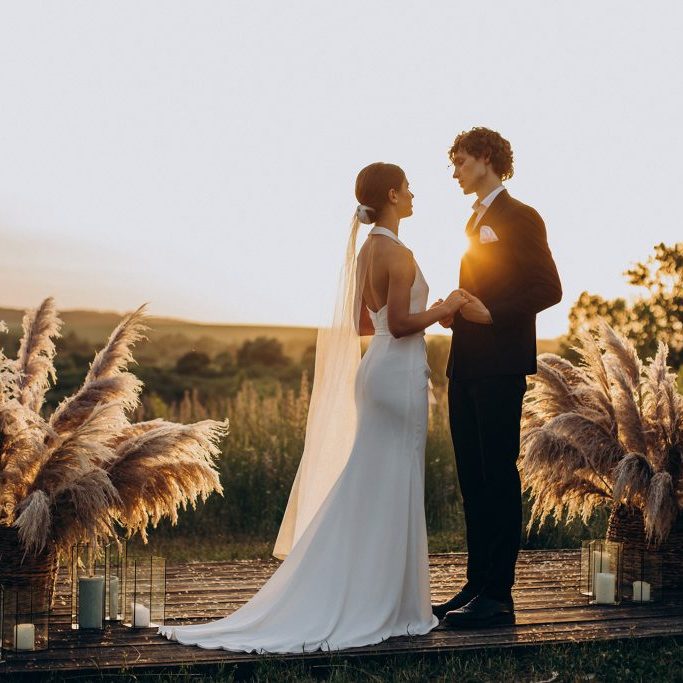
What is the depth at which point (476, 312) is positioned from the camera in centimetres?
529

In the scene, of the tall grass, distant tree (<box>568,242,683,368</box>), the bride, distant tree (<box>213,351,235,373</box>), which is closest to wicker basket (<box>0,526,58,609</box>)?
the bride

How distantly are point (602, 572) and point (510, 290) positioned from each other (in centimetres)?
173

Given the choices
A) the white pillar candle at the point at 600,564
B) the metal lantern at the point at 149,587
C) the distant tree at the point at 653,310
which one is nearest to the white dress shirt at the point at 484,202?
the white pillar candle at the point at 600,564

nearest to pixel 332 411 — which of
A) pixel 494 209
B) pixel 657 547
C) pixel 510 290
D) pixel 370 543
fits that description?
pixel 370 543

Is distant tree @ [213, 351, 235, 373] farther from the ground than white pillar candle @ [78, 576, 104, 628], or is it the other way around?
distant tree @ [213, 351, 235, 373]

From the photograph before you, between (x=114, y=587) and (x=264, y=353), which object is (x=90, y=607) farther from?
(x=264, y=353)

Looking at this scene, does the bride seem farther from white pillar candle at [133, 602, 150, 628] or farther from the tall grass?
the tall grass

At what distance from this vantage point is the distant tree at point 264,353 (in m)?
29.0

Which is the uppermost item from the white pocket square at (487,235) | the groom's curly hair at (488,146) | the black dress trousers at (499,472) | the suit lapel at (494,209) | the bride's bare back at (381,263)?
the groom's curly hair at (488,146)

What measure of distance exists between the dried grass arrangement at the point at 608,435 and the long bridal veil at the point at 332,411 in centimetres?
125

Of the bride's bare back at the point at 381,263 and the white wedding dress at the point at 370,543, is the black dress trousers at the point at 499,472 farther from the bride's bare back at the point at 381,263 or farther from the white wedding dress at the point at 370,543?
the bride's bare back at the point at 381,263

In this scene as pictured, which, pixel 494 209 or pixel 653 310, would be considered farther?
pixel 653 310

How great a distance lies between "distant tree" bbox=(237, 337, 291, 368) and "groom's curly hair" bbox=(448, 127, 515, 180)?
2361 cm

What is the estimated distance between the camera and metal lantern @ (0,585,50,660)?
474 centimetres
